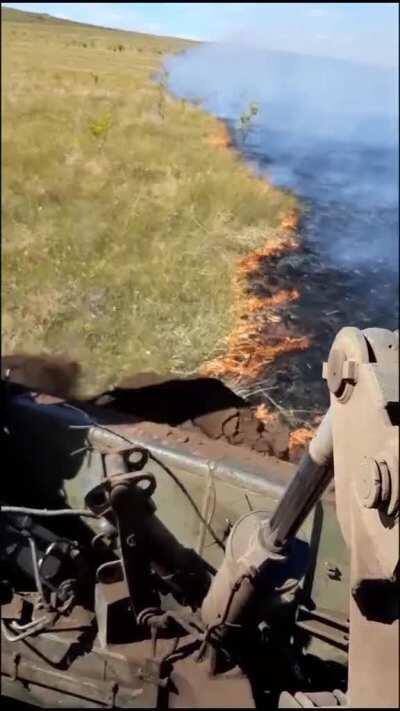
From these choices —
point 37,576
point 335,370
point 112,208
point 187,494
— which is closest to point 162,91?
point 112,208

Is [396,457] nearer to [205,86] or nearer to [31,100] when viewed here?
[205,86]

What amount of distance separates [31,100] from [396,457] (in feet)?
10.8

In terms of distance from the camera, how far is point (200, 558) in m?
3.05

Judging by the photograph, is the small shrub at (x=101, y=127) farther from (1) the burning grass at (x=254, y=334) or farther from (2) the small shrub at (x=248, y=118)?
(1) the burning grass at (x=254, y=334)

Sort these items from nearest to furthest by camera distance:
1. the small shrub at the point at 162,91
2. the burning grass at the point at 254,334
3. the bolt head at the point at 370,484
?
the bolt head at the point at 370,484 → the burning grass at the point at 254,334 → the small shrub at the point at 162,91

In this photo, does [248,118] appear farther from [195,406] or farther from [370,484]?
[370,484]

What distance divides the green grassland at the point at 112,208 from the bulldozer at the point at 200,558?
365 millimetres

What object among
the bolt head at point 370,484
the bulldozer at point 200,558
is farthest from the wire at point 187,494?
the bolt head at point 370,484

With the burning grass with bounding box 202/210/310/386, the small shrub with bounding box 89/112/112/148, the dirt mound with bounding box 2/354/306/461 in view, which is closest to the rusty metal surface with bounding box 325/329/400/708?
the burning grass with bounding box 202/210/310/386

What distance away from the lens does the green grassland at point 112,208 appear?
3527 millimetres

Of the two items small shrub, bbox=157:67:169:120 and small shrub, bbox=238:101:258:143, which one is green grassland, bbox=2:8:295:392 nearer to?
small shrub, bbox=157:67:169:120

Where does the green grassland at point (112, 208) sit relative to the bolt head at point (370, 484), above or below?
above

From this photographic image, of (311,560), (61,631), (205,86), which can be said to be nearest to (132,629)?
(61,631)

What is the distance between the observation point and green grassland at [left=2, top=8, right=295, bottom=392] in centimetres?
353
